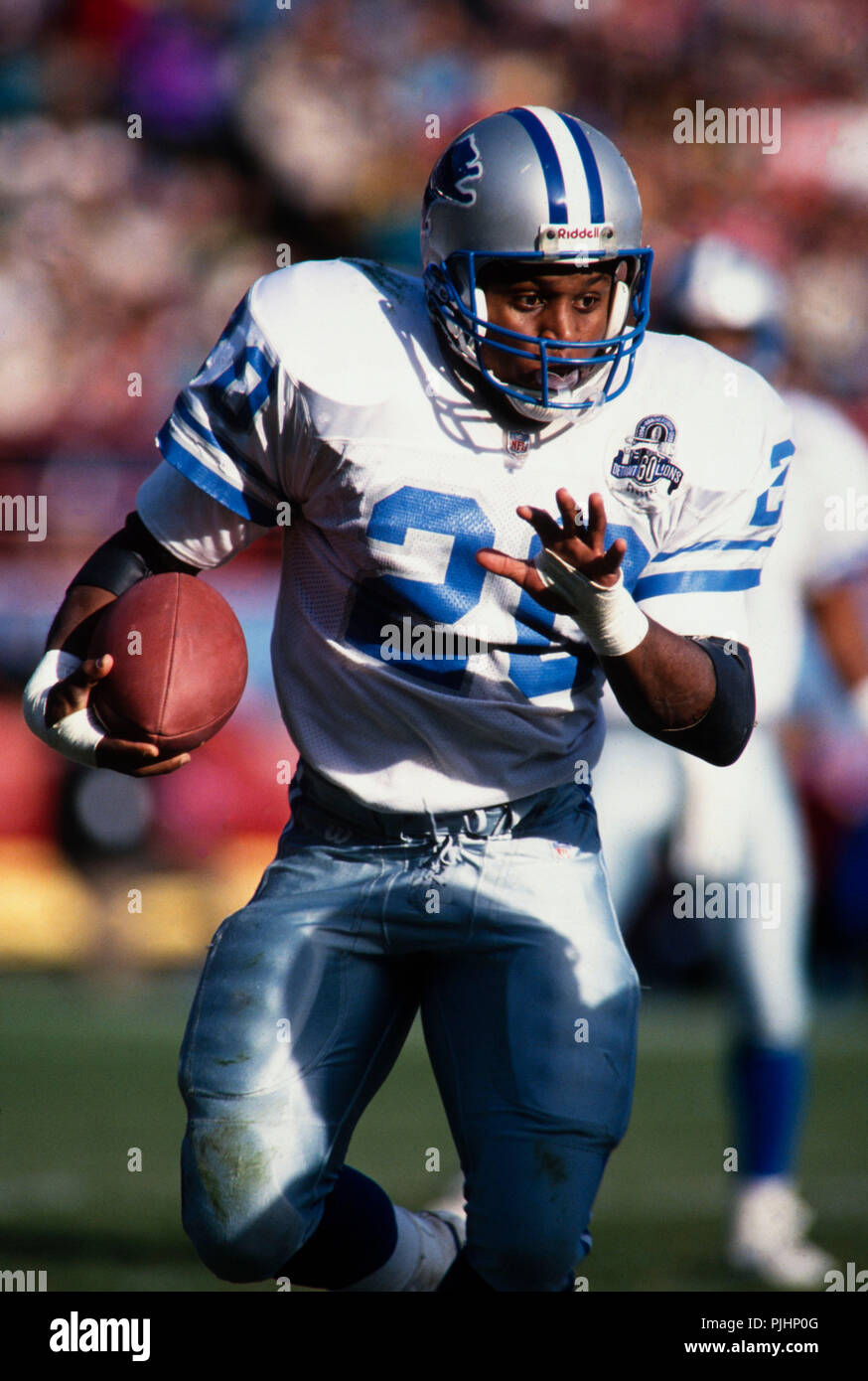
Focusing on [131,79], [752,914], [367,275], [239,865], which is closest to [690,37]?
[131,79]

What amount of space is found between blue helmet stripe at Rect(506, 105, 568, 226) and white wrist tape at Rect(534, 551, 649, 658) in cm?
46

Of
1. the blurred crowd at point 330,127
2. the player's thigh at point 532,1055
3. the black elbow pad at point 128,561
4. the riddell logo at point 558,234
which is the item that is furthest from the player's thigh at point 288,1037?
the blurred crowd at point 330,127

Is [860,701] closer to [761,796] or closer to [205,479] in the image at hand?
[761,796]

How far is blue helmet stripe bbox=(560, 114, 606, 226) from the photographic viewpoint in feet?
6.86

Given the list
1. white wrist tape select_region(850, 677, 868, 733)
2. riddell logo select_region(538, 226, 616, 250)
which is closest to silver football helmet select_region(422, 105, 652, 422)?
riddell logo select_region(538, 226, 616, 250)

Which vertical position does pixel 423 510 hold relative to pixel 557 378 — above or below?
below

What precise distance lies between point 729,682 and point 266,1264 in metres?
0.90

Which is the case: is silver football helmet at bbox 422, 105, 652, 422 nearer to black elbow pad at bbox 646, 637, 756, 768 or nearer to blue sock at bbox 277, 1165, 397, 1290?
black elbow pad at bbox 646, 637, 756, 768

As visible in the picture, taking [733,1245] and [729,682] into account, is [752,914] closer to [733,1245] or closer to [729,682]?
[733,1245]

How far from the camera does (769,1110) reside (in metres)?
3.20

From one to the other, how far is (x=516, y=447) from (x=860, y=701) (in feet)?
5.27

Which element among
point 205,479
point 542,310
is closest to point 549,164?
point 542,310

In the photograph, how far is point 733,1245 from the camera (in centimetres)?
307
